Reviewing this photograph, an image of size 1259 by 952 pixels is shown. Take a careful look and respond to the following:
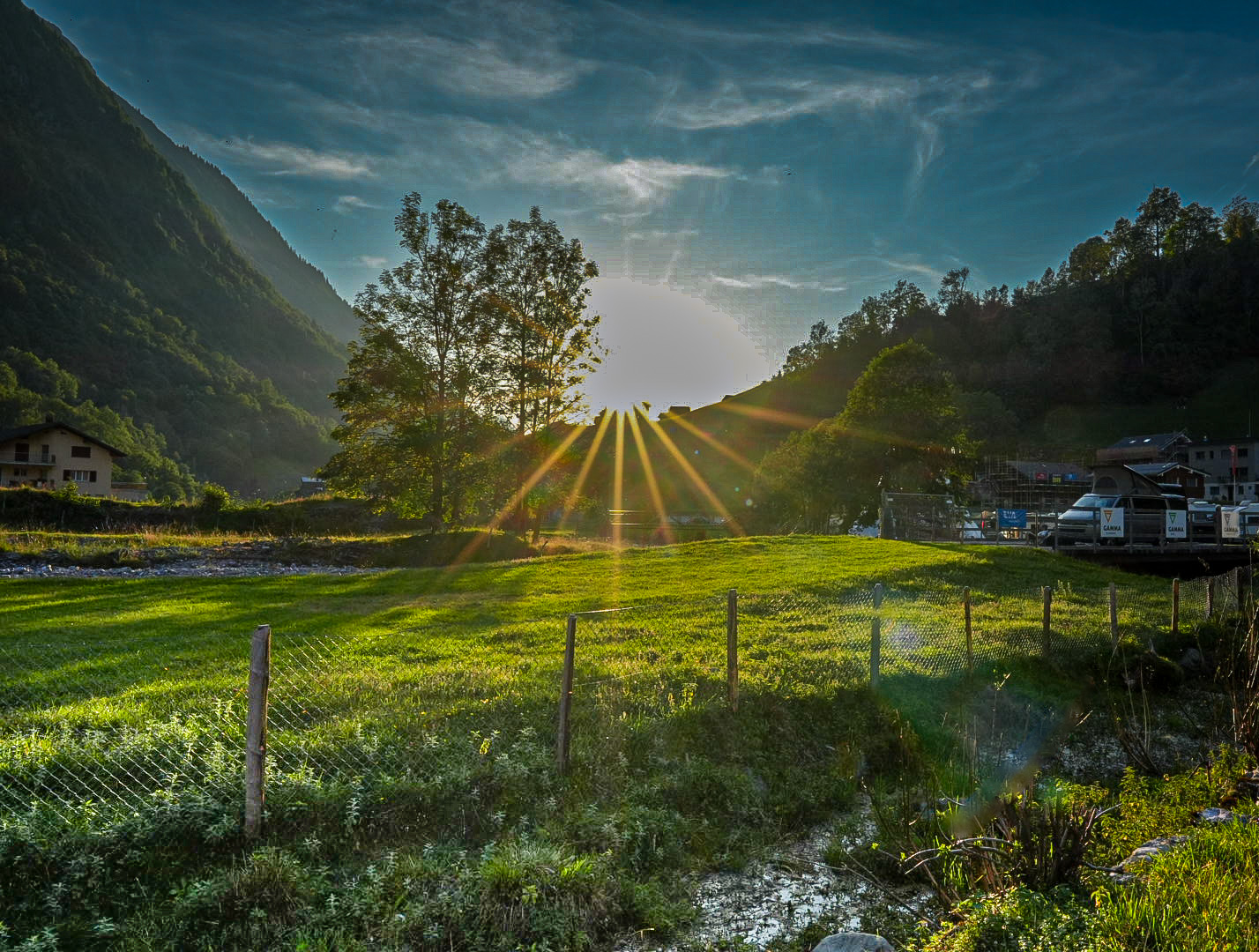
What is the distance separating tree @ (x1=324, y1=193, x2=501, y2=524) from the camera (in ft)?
105

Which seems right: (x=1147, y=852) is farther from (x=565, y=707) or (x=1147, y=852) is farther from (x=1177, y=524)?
(x=1177, y=524)

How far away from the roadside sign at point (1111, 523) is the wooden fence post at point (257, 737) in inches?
1320

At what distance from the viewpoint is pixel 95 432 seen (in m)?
89.6

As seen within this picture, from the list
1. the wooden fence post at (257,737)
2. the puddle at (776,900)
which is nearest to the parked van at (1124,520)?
the puddle at (776,900)

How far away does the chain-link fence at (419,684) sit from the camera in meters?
6.41

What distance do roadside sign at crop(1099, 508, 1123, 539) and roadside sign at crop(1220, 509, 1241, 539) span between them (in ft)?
30.4

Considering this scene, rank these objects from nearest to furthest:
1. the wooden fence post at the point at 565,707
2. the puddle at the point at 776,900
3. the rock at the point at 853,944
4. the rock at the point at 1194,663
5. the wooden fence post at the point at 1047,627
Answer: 1. the rock at the point at 853,944
2. the puddle at the point at 776,900
3. the wooden fence post at the point at 565,707
4. the wooden fence post at the point at 1047,627
5. the rock at the point at 1194,663

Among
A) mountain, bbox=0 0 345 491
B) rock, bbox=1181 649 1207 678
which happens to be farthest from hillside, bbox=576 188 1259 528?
rock, bbox=1181 649 1207 678

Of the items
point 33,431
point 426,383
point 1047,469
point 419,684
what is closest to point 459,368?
point 426,383

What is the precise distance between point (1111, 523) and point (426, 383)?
103 ft

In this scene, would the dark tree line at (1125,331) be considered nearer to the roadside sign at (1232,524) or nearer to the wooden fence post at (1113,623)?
the roadside sign at (1232,524)

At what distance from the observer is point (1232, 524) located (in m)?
36.7

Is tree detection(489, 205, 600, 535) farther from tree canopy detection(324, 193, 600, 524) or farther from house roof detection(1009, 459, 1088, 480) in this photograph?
house roof detection(1009, 459, 1088, 480)

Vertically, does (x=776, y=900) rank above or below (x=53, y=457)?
below
